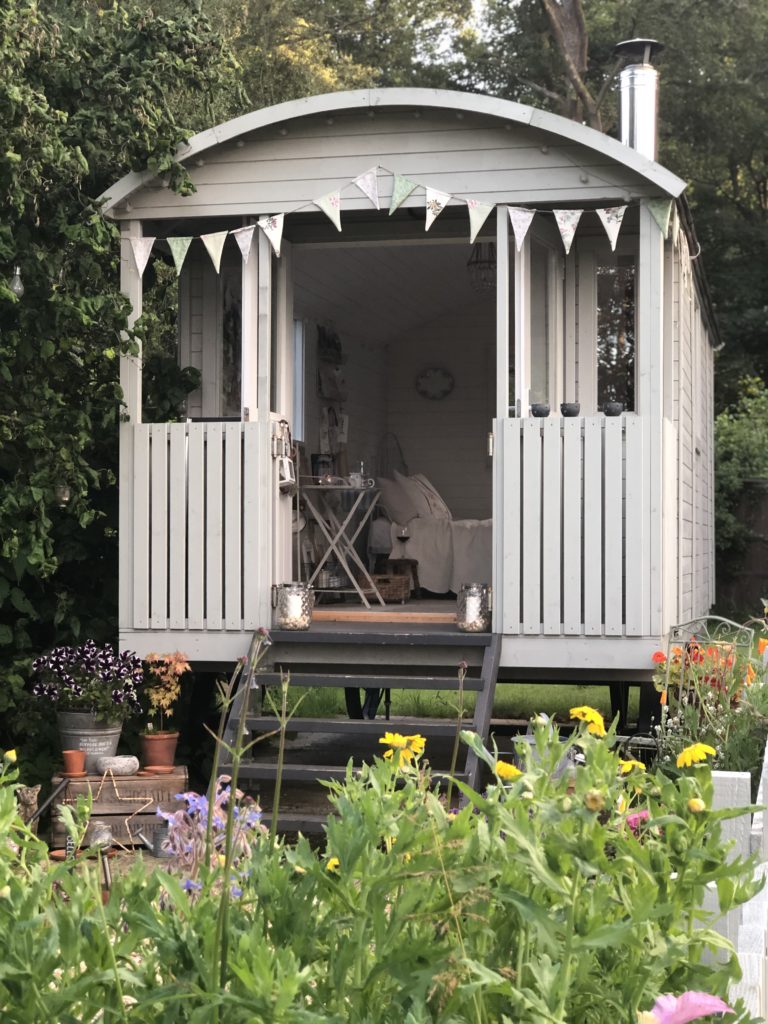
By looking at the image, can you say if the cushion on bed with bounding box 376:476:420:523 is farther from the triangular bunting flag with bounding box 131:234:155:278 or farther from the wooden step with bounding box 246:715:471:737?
the wooden step with bounding box 246:715:471:737

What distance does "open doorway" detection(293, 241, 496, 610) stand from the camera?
938 cm

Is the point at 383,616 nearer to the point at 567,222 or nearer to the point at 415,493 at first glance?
the point at 567,222

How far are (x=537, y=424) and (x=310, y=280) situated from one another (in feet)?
9.96

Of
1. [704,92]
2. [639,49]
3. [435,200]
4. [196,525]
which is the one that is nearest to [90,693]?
[196,525]

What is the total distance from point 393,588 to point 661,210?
3.39 metres

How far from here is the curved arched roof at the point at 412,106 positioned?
6461 millimetres

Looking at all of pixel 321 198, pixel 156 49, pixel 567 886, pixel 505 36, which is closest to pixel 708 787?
pixel 567 886

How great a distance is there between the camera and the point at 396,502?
10.1 m

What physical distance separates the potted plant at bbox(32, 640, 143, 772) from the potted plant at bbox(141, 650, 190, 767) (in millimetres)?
90

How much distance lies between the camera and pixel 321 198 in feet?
22.3


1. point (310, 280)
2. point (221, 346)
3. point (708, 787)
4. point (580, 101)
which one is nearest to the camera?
point (708, 787)

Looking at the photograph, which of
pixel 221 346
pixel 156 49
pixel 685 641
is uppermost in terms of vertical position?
pixel 156 49

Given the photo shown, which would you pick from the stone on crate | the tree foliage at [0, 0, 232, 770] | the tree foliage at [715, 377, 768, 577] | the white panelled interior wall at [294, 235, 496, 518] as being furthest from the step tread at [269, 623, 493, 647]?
the tree foliage at [715, 377, 768, 577]

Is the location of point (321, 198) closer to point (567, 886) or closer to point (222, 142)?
point (222, 142)
